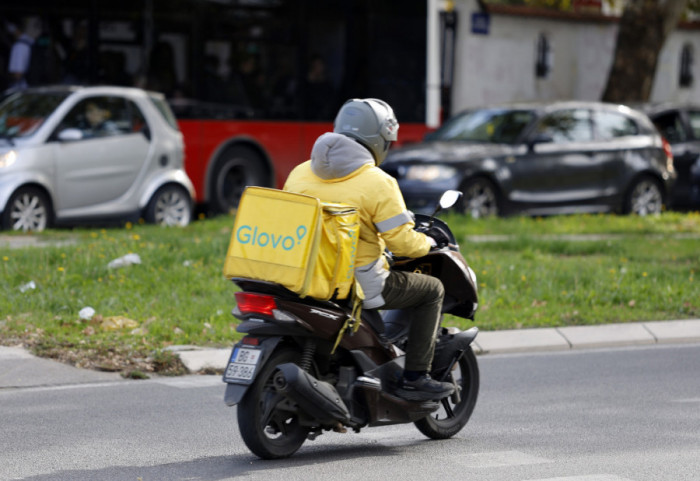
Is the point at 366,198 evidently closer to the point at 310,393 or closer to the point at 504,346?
the point at 310,393

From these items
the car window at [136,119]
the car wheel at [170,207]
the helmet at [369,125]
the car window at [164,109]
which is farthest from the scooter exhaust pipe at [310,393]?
the car window at [164,109]

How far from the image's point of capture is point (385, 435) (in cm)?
700

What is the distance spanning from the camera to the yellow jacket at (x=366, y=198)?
6.04 m

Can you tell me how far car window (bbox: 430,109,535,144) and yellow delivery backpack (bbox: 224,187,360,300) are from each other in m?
12.2

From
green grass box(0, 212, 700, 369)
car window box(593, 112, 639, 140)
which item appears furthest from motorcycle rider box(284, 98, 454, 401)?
car window box(593, 112, 639, 140)

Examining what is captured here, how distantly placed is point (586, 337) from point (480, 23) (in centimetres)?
2042

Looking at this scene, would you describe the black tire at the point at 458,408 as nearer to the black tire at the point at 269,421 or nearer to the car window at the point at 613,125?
the black tire at the point at 269,421

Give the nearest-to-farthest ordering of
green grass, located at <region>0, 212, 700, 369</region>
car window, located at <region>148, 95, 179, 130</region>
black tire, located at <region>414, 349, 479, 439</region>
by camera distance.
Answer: black tire, located at <region>414, 349, 479, 439</region> < green grass, located at <region>0, 212, 700, 369</region> < car window, located at <region>148, 95, 179, 130</region>

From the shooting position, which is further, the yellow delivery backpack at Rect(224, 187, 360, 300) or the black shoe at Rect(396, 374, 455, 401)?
the black shoe at Rect(396, 374, 455, 401)

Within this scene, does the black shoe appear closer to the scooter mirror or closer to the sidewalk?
the scooter mirror

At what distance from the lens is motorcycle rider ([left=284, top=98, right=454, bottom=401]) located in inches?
238

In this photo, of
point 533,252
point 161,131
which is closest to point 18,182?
point 161,131

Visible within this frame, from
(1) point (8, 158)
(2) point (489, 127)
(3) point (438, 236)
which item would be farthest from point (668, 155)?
(3) point (438, 236)

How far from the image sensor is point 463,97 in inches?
1182
